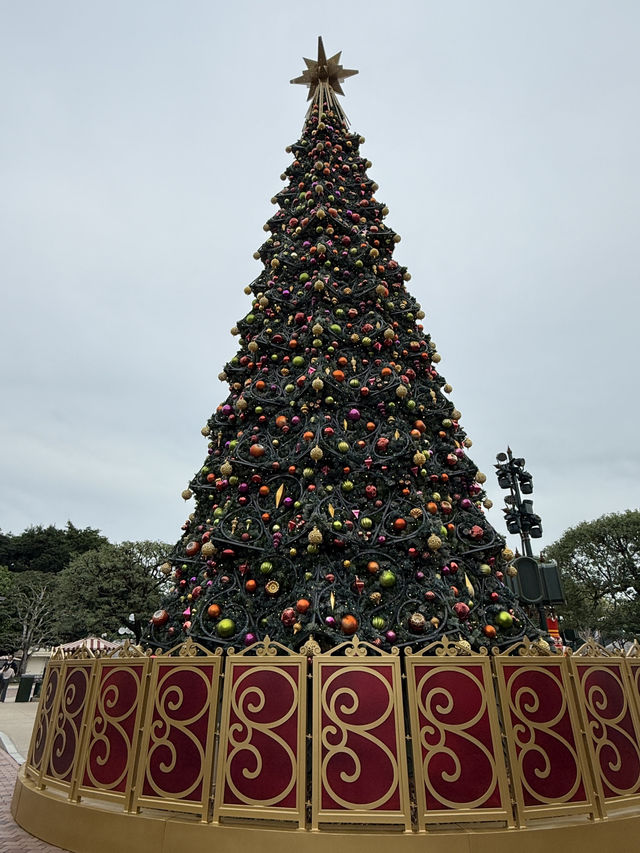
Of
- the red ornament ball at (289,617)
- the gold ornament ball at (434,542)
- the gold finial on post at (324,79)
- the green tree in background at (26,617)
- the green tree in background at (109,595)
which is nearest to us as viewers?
the red ornament ball at (289,617)

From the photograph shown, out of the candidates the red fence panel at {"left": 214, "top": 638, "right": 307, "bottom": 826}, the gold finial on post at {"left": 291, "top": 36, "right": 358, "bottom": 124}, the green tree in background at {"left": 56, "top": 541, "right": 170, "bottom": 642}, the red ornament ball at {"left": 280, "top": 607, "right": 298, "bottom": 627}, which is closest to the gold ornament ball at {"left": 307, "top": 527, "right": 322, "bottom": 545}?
the red ornament ball at {"left": 280, "top": 607, "right": 298, "bottom": 627}

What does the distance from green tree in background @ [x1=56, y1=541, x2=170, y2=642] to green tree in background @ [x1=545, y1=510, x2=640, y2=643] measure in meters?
25.4

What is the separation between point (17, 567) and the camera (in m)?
52.2

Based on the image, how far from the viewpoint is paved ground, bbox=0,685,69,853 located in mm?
3900

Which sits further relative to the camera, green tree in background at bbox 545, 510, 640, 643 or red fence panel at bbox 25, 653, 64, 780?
green tree in background at bbox 545, 510, 640, 643

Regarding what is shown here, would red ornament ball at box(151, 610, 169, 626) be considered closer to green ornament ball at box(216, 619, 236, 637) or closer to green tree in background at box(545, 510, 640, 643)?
green ornament ball at box(216, 619, 236, 637)

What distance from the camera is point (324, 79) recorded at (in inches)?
429

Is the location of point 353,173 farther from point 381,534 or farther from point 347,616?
point 347,616

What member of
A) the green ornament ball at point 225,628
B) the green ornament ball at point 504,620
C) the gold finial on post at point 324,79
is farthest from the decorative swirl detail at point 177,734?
the gold finial on post at point 324,79

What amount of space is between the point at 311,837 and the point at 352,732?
66cm

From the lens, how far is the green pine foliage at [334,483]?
4766 mm

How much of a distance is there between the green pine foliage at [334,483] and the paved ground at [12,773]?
1897 mm

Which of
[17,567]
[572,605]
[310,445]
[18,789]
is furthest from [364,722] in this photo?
[17,567]

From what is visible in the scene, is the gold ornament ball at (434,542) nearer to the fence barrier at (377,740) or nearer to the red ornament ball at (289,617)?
the fence barrier at (377,740)
